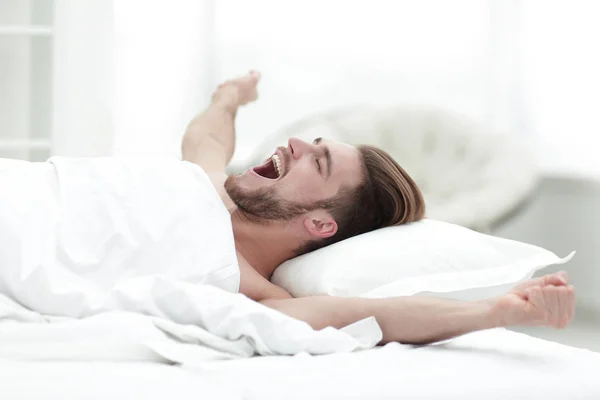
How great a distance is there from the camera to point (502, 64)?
3.69 meters

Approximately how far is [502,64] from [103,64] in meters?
1.66

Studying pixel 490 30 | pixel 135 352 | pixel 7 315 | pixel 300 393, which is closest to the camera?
pixel 300 393

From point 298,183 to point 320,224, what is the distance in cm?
10

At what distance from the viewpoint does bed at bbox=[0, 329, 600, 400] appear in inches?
→ 43.9

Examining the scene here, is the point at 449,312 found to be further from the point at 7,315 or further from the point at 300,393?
the point at 7,315

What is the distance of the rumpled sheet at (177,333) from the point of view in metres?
1.28

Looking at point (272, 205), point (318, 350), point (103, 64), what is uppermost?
point (103, 64)

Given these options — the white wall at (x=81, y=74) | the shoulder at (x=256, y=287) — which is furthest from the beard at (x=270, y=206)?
the white wall at (x=81, y=74)

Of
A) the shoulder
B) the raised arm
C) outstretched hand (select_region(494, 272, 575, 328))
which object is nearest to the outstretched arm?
outstretched hand (select_region(494, 272, 575, 328))

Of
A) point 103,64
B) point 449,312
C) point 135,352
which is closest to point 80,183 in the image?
point 135,352

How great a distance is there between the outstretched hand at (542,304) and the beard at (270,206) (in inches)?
21.6

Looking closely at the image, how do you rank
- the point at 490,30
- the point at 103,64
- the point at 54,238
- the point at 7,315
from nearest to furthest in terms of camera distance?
1. the point at 7,315
2. the point at 54,238
3. the point at 103,64
4. the point at 490,30

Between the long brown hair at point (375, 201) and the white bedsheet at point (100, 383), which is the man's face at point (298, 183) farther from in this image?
the white bedsheet at point (100, 383)

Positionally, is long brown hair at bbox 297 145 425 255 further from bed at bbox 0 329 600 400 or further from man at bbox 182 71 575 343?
bed at bbox 0 329 600 400
